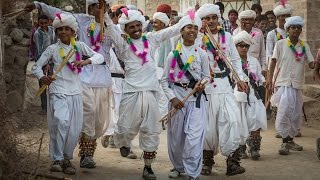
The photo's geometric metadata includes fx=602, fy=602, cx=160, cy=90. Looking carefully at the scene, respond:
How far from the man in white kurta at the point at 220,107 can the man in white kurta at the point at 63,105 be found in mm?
1498

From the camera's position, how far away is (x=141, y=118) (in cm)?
762

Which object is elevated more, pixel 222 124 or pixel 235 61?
pixel 235 61

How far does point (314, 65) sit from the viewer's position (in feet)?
30.3

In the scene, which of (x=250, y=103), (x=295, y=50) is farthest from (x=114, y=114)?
(x=295, y=50)

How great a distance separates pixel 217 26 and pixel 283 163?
2.24 m

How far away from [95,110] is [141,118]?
35.8 inches

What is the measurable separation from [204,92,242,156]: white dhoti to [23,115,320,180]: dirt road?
17.1 inches

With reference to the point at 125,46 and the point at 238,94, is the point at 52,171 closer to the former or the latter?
the point at 125,46

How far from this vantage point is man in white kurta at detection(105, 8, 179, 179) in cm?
757

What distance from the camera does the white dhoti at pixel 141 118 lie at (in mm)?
7547

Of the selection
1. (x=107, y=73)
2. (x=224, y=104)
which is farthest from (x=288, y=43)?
(x=107, y=73)

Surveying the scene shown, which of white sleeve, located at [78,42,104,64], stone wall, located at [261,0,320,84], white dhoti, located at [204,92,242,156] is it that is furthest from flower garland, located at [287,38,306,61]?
stone wall, located at [261,0,320,84]

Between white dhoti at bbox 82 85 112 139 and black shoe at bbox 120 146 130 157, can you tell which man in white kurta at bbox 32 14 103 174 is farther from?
black shoe at bbox 120 146 130 157

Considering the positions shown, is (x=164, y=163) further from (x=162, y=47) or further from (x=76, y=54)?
(x=162, y=47)
